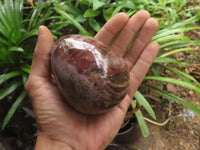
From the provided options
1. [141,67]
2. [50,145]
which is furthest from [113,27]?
[50,145]

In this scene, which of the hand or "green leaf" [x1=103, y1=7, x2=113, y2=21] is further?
"green leaf" [x1=103, y1=7, x2=113, y2=21]

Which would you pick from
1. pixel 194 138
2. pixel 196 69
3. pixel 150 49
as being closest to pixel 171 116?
pixel 194 138

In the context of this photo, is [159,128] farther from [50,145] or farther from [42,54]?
[42,54]

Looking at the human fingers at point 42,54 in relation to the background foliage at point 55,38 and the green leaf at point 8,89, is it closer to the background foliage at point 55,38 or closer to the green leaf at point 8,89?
the background foliage at point 55,38

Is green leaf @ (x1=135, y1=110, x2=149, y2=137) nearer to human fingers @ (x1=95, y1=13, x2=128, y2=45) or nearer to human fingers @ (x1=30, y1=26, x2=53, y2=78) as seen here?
human fingers @ (x1=95, y1=13, x2=128, y2=45)

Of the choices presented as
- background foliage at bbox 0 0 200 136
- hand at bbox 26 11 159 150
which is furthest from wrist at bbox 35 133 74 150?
background foliage at bbox 0 0 200 136

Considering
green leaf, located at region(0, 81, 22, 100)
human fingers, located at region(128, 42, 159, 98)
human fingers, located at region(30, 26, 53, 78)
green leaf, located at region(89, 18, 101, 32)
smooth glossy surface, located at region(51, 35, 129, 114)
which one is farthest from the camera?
green leaf, located at region(89, 18, 101, 32)

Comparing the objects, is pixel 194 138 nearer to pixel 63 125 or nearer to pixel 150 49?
pixel 150 49
